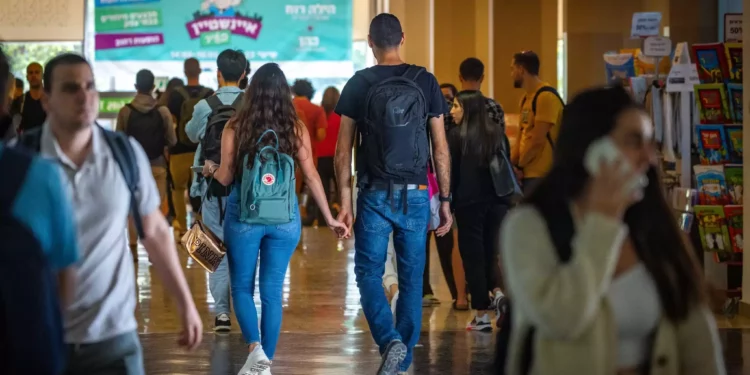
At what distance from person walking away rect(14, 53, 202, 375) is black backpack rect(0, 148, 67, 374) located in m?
0.55

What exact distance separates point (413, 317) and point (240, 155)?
125 cm

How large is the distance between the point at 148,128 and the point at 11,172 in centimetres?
915

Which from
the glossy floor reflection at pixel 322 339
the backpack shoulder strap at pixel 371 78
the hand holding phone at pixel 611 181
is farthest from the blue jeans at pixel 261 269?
the hand holding phone at pixel 611 181

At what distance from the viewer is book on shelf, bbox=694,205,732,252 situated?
958 centimetres

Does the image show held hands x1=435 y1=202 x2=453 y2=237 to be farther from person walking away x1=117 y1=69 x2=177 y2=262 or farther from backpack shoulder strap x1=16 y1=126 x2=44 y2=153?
person walking away x1=117 y1=69 x2=177 y2=262

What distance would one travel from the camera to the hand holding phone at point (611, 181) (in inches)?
109

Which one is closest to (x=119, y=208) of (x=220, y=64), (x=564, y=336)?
(x=564, y=336)

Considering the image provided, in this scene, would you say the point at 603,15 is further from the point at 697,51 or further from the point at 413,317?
the point at 413,317

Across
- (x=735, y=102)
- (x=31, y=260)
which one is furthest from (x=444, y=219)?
(x=31, y=260)

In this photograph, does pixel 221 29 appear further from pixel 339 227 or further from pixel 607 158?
pixel 607 158

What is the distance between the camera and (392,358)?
6520 mm

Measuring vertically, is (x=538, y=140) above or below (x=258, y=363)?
above

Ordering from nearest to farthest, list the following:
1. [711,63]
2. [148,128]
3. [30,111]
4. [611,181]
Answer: [611,181], [711,63], [30,111], [148,128]

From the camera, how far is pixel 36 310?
3.01 meters
